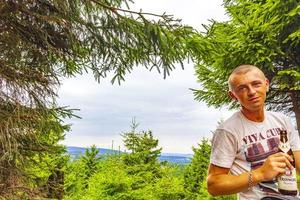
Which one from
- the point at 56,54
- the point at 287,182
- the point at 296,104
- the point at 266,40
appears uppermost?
the point at 266,40

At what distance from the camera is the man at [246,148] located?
5.53 ft

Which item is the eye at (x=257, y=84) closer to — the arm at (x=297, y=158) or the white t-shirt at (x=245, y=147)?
the white t-shirt at (x=245, y=147)

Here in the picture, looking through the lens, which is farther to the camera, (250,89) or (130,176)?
(130,176)

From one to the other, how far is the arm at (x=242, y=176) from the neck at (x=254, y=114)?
0.22 meters

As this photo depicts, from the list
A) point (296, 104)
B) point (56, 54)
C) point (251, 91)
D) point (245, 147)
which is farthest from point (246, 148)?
point (296, 104)

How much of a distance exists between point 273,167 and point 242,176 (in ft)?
0.42

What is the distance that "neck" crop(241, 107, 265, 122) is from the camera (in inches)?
72.1

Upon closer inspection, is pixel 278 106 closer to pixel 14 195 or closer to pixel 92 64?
pixel 92 64

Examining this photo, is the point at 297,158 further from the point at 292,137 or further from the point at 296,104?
the point at 296,104

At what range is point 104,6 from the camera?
17.3 feet

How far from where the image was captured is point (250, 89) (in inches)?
69.8

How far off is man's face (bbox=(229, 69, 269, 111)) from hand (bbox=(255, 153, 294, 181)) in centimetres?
24

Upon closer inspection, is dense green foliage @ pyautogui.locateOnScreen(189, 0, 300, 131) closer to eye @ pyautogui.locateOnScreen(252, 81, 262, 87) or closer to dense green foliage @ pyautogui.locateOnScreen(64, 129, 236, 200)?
dense green foliage @ pyautogui.locateOnScreen(64, 129, 236, 200)

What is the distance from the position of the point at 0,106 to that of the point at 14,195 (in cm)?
116
